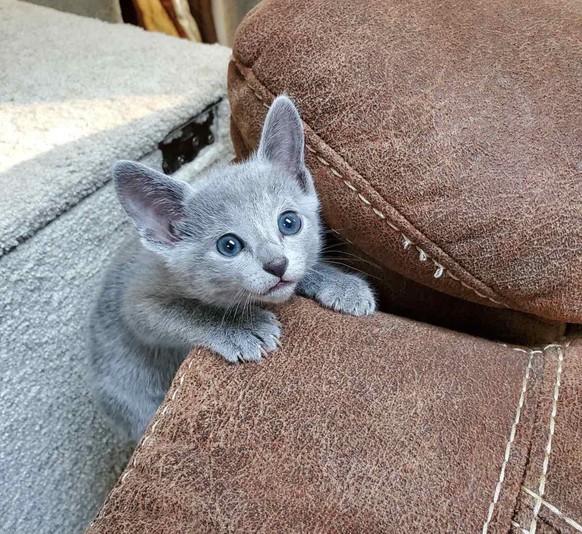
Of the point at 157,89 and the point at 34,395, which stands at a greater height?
the point at 157,89

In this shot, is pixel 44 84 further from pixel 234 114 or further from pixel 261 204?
pixel 261 204

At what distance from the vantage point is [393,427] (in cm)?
61

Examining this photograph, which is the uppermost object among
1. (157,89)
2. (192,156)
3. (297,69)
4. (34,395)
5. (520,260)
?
(297,69)

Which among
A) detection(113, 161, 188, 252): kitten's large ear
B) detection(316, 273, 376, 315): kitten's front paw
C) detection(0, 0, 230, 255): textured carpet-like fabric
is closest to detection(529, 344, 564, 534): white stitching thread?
detection(316, 273, 376, 315): kitten's front paw

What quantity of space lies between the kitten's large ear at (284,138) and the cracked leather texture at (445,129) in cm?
2

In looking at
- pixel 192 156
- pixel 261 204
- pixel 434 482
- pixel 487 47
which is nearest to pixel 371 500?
pixel 434 482

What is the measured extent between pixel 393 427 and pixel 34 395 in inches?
26.8

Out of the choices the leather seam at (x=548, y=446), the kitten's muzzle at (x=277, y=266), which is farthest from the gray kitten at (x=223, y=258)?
the leather seam at (x=548, y=446)

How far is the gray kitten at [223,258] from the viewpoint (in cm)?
79

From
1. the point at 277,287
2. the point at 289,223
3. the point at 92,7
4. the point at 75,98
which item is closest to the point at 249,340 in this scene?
the point at 277,287

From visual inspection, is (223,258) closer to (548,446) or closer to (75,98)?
(548,446)

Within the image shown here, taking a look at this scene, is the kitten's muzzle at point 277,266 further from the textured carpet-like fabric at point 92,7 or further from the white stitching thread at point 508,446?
the textured carpet-like fabric at point 92,7

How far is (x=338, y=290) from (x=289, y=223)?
0.13m

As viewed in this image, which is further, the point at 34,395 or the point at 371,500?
the point at 34,395
